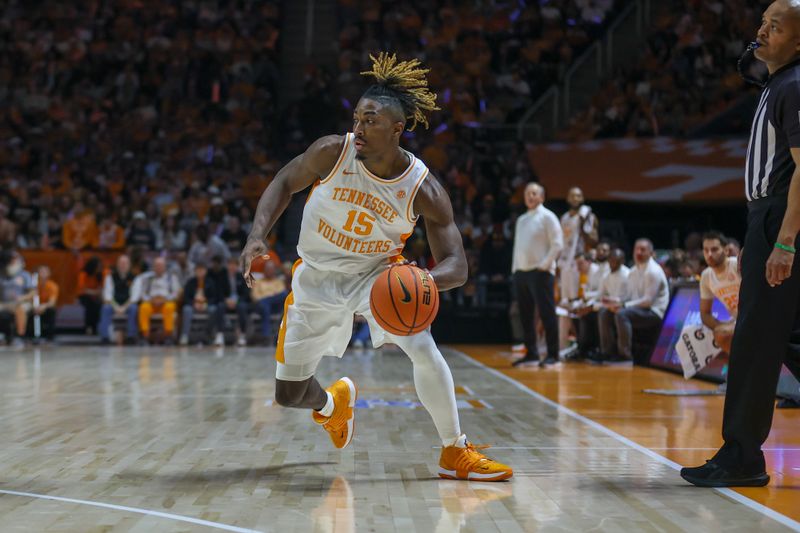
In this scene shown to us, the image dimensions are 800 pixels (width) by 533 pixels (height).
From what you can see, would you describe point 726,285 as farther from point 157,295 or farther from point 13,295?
point 13,295

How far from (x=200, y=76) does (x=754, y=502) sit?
57.2 feet

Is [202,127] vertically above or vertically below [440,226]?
above

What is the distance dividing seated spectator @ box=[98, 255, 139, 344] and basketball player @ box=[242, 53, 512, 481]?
11.1m

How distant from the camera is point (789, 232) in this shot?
13.1 ft

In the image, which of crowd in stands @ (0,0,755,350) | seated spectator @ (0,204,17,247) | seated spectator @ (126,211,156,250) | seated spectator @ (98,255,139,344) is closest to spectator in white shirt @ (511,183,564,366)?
crowd in stands @ (0,0,755,350)

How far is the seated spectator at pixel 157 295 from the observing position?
50.1 ft

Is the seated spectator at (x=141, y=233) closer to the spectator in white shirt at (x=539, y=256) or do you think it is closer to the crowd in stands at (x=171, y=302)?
the crowd in stands at (x=171, y=302)

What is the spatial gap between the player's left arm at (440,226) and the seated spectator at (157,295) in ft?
36.9

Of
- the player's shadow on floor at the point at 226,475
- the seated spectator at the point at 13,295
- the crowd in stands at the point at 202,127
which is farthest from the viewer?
the crowd in stands at the point at 202,127

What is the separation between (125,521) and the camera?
3533 mm

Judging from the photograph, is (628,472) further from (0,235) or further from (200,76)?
(200,76)

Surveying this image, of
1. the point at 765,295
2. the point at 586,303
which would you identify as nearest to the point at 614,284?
the point at 586,303

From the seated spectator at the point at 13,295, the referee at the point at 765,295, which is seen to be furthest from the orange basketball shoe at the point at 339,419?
the seated spectator at the point at 13,295

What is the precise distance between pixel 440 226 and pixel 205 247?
11807 millimetres
